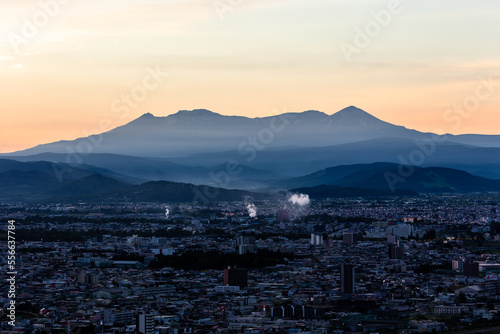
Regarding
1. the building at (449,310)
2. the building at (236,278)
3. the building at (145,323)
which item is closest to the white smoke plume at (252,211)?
the building at (236,278)

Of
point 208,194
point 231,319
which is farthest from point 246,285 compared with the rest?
point 208,194

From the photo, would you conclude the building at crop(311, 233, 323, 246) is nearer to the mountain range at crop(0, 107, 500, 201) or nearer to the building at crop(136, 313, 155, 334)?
the building at crop(136, 313, 155, 334)

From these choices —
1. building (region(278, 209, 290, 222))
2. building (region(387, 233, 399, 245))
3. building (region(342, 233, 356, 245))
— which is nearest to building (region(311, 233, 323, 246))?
building (region(342, 233, 356, 245))

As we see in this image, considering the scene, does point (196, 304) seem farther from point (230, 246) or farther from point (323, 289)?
point (230, 246)

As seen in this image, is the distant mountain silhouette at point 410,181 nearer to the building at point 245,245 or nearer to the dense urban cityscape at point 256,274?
the dense urban cityscape at point 256,274

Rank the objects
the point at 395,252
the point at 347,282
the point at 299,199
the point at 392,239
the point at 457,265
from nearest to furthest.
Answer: the point at 347,282 → the point at 457,265 → the point at 395,252 → the point at 392,239 → the point at 299,199

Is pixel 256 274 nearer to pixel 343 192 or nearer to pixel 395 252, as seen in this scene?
pixel 395 252

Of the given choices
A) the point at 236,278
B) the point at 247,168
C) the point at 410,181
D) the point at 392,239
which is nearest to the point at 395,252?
the point at 392,239

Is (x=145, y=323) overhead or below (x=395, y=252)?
below
